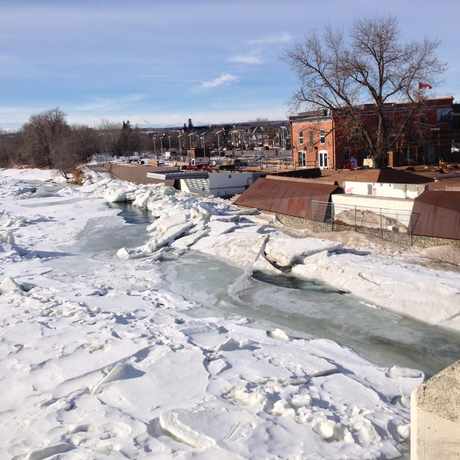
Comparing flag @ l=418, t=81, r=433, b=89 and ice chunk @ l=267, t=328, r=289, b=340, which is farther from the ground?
flag @ l=418, t=81, r=433, b=89

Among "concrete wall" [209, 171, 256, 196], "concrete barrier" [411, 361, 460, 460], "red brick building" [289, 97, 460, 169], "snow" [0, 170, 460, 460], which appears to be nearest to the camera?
"concrete barrier" [411, 361, 460, 460]

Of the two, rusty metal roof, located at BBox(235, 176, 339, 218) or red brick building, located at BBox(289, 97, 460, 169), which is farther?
red brick building, located at BBox(289, 97, 460, 169)

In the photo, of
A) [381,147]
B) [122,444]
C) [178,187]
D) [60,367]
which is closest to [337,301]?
[60,367]

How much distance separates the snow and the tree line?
6106 centimetres

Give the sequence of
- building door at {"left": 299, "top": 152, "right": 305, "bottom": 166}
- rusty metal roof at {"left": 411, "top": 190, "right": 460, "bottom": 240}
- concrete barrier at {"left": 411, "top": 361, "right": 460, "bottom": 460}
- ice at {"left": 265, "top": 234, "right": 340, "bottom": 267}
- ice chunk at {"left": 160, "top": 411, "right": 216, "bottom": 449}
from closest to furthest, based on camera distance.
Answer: concrete barrier at {"left": 411, "top": 361, "right": 460, "bottom": 460}
ice chunk at {"left": 160, "top": 411, "right": 216, "bottom": 449}
rusty metal roof at {"left": 411, "top": 190, "right": 460, "bottom": 240}
ice at {"left": 265, "top": 234, "right": 340, "bottom": 267}
building door at {"left": 299, "top": 152, "right": 305, "bottom": 166}

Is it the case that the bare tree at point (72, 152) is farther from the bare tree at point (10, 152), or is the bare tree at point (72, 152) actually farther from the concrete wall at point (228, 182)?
the concrete wall at point (228, 182)

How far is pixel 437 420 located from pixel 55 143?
87301 mm

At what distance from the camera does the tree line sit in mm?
85938

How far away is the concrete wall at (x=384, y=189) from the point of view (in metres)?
19.5

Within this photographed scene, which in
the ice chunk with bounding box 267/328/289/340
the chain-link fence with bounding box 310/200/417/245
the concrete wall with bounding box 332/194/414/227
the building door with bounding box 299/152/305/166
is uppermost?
the building door with bounding box 299/152/305/166

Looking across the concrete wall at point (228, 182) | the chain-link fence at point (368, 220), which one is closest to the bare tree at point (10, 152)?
the concrete wall at point (228, 182)

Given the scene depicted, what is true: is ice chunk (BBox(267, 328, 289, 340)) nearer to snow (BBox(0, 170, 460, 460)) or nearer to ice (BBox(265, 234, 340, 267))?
snow (BBox(0, 170, 460, 460))

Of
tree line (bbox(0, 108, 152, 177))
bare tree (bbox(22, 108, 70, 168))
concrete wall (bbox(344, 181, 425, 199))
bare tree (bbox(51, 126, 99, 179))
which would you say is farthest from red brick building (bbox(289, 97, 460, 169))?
bare tree (bbox(22, 108, 70, 168))

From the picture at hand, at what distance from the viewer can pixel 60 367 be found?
9.02 meters
